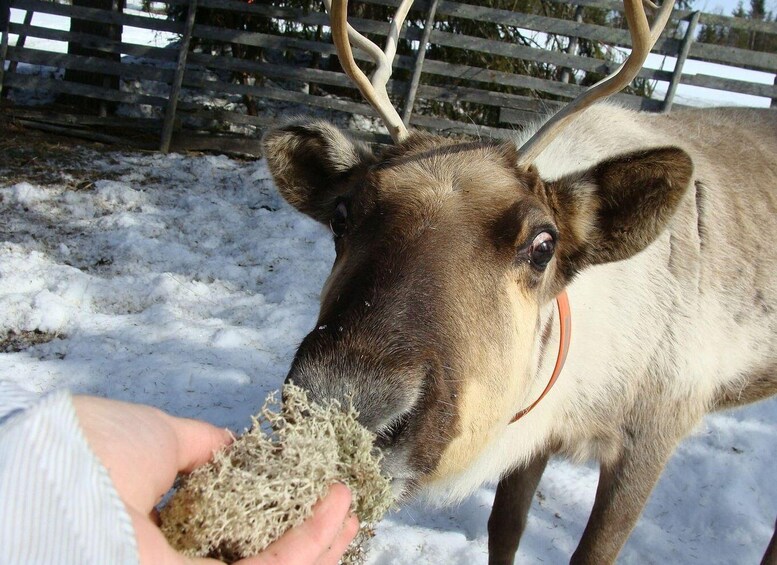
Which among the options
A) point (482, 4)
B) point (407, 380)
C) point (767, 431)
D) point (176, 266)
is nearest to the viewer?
point (407, 380)

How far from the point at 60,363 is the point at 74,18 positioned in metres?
6.91

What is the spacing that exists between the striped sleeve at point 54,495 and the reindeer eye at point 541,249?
→ 1.51 metres

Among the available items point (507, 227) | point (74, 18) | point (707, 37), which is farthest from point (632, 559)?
point (707, 37)

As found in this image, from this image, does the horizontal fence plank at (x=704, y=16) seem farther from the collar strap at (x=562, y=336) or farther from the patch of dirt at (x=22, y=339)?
the collar strap at (x=562, y=336)

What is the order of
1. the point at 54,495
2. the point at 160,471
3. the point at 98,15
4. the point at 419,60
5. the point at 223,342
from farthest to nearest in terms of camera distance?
the point at 98,15, the point at 419,60, the point at 223,342, the point at 160,471, the point at 54,495

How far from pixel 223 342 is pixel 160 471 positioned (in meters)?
3.48

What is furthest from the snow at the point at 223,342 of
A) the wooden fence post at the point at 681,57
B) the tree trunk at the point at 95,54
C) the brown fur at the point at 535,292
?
the wooden fence post at the point at 681,57

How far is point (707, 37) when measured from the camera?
18.5 m

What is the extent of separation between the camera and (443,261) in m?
1.94

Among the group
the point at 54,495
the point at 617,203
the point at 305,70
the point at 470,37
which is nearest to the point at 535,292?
the point at 617,203

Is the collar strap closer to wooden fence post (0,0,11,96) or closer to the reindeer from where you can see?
the reindeer

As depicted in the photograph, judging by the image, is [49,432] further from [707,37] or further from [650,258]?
[707,37]

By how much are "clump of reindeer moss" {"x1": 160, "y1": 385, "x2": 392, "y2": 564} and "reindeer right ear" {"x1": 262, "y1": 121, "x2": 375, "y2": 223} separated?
4.40 feet

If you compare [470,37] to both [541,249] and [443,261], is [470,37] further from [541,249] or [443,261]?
[443,261]
